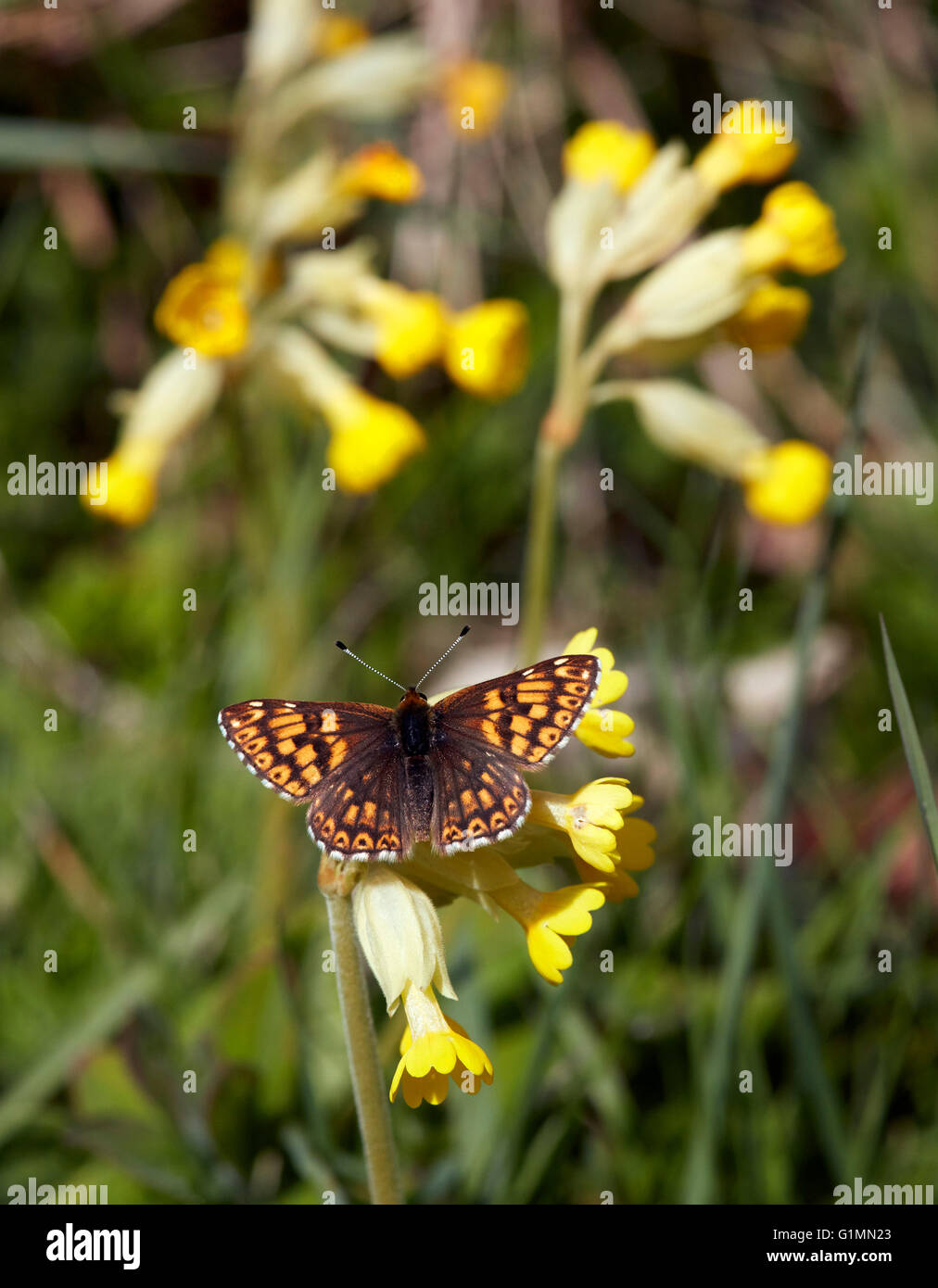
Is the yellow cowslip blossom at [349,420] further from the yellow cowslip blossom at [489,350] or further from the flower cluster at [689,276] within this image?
the flower cluster at [689,276]

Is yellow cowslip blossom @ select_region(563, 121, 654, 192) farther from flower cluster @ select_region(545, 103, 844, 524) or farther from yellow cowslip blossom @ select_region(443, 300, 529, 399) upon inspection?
yellow cowslip blossom @ select_region(443, 300, 529, 399)

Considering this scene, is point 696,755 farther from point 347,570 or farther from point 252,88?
point 252,88

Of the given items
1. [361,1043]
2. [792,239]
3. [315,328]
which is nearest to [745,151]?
[792,239]

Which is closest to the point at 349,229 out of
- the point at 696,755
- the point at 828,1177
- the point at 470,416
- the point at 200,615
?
the point at 470,416

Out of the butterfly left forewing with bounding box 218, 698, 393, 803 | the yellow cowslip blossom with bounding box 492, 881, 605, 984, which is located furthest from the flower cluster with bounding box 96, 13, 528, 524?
the yellow cowslip blossom with bounding box 492, 881, 605, 984

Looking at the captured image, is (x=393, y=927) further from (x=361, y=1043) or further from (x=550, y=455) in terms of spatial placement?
(x=550, y=455)
